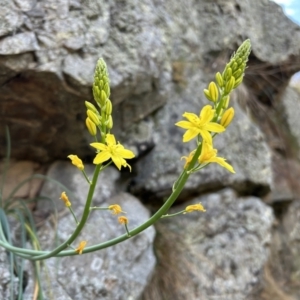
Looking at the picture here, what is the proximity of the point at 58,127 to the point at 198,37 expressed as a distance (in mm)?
860

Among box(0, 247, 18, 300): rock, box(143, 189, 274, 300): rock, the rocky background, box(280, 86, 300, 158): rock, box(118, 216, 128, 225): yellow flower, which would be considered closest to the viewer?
box(118, 216, 128, 225): yellow flower

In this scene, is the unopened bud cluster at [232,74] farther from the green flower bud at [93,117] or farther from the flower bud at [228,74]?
the green flower bud at [93,117]

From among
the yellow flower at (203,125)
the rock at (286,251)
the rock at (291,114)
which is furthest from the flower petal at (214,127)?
the rock at (291,114)

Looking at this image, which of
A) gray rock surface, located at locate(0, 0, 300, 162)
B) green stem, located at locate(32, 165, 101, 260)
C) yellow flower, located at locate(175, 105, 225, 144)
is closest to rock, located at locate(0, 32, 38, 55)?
gray rock surface, located at locate(0, 0, 300, 162)

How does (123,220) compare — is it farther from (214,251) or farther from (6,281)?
(214,251)

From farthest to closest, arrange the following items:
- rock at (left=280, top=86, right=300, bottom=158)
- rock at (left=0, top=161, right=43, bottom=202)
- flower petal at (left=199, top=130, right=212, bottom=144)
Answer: rock at (left=280, top=86, right=300, bottom=158) → rock at (left=0, top=161, right=43, bottom=202) → flower petal at (left=199, top=130, right=212, bottom=144)

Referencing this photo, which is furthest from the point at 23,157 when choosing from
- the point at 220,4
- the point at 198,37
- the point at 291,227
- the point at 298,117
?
the point at 298,117

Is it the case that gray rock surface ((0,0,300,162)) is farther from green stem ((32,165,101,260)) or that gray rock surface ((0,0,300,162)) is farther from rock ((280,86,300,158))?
rock ((280,86,300,158))

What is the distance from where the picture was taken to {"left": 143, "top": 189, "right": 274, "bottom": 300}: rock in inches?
60.4

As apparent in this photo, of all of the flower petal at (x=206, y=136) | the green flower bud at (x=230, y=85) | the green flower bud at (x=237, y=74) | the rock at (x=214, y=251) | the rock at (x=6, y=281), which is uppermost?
the green flower bud at (x=237, y=74)

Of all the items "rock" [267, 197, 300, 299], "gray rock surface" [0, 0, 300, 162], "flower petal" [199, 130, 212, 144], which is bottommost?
"rock" [267, 197, 300, 299]

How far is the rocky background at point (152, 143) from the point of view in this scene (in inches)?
47.9

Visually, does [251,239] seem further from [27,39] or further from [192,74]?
[27,39]

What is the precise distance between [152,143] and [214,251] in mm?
434
